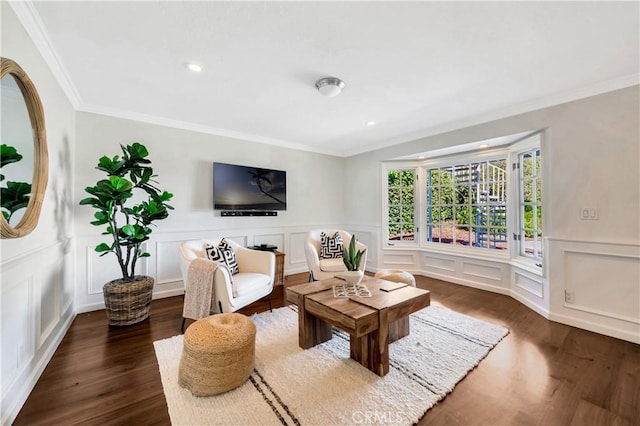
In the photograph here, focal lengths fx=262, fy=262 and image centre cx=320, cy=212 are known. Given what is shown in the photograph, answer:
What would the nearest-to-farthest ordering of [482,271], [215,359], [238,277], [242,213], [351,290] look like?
[215,359], [351,290], [238,277], [482,271], [242,213]

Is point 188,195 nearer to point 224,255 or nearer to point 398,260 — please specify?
point 224,255

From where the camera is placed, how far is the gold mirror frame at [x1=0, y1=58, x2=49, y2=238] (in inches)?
56.6

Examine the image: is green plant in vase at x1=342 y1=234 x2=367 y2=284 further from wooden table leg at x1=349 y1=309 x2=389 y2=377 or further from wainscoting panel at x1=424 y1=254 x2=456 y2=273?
wainscoting panel at x1=424 y1=254 x2=456 y2=273

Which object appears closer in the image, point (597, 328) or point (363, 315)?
point (363, 315)

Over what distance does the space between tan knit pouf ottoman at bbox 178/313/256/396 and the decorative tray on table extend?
2.54ft

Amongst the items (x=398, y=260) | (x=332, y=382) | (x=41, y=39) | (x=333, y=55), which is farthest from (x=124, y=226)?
(x=398, y=260)

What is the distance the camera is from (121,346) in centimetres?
222

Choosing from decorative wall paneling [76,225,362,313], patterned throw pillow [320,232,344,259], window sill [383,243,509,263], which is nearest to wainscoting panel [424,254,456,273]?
window sill [383,243,509,263]

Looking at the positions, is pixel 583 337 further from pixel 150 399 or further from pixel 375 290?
pixel 150 399

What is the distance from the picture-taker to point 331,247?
3.81m

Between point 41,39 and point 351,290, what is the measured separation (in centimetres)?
286

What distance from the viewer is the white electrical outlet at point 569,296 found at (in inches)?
103

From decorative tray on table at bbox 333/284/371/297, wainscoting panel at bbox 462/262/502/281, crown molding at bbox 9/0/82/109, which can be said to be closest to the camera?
crown molding at bbox 9/0/82/109

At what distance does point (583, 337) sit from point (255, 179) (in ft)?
13.6
